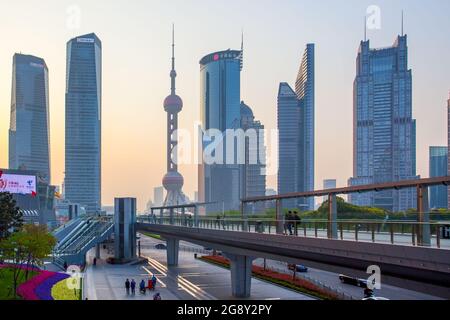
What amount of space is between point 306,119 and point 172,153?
49.7 meters

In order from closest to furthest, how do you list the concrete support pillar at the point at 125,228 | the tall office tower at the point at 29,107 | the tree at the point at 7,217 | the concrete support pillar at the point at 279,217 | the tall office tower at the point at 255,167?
the concrete support pillar at the point at 279,217, the tree at the point at 7,217, the concrete support pillar at the point at 125,228, the tall office tower at the point at 29,107, the tall office tower at the point at 255,167

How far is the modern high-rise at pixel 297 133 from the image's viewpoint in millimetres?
96375

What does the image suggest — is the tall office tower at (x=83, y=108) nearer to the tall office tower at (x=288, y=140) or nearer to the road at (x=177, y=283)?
the road at (x=177, y=283)

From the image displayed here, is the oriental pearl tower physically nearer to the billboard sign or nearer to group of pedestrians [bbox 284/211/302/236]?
the billboard sign

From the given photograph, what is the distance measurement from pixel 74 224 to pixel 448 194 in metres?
34.6

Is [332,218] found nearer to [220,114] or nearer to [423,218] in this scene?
[423,218]

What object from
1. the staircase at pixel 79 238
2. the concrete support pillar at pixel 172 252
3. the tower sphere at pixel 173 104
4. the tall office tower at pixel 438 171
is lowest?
the concrete support pillar at pixel 172 252

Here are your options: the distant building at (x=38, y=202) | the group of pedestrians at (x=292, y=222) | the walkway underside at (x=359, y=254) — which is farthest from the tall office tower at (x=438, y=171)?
the distant building at (x=38, y=202)

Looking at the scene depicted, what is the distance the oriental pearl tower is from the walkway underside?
125 metres

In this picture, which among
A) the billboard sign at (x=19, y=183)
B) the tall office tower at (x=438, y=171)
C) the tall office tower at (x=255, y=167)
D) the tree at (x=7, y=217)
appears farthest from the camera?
the tall office tower at (x=255, y=167)

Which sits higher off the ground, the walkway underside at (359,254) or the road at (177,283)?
the walkway underside at (359,254)

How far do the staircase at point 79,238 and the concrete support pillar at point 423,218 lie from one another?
84.2 ft
